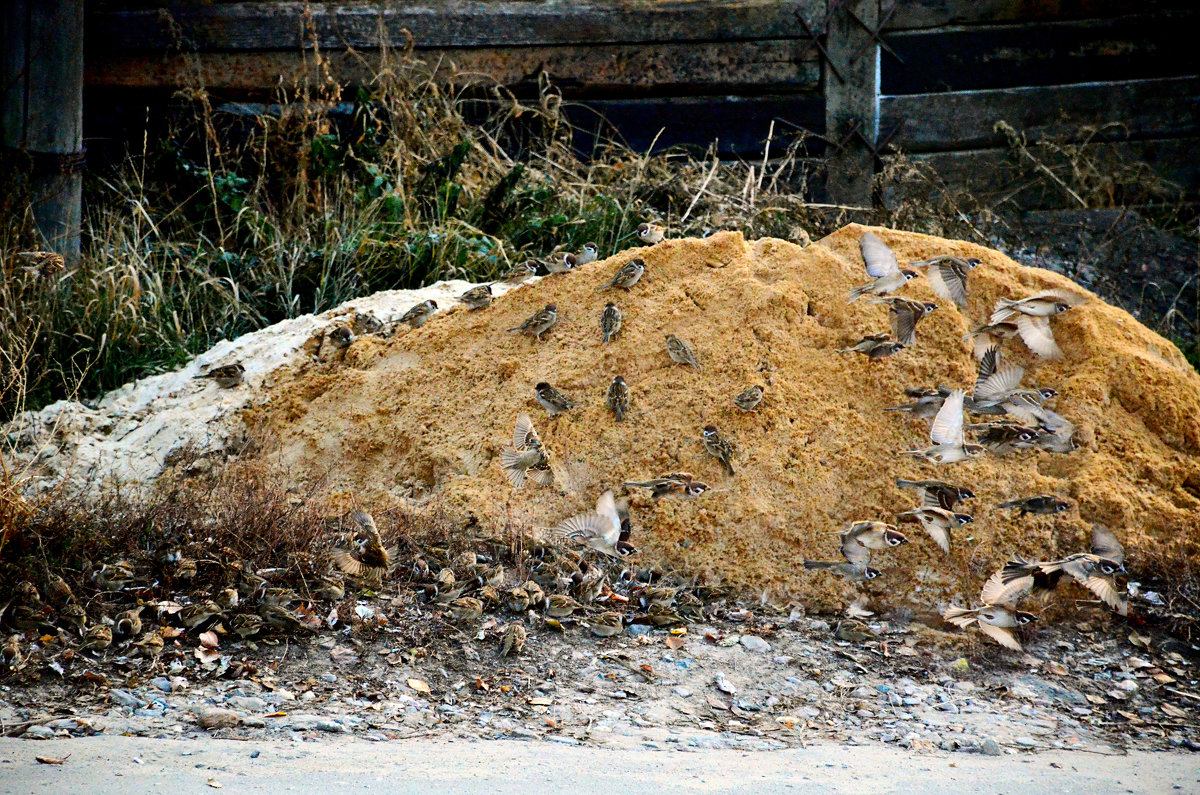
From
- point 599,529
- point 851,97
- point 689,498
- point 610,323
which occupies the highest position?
point 851,97

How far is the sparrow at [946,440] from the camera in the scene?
4430mm

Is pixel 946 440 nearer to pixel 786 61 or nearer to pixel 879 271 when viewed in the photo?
pixel 879 271

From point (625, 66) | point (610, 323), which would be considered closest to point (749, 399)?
point (610, 323)

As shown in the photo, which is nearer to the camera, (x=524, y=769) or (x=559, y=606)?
(x=524, y=769)

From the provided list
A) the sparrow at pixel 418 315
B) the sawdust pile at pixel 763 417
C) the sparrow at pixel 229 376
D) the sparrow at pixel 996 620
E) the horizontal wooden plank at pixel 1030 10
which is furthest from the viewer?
the horizontal wooden plank at pixel 1030 10

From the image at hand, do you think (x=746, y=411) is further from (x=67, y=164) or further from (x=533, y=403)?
(x=67, y=164)

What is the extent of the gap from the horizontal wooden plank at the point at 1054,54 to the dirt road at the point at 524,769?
657 centimetres

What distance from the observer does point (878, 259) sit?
193 inches

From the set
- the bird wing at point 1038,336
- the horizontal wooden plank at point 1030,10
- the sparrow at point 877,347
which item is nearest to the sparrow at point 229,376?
the sparrow at point 877,347

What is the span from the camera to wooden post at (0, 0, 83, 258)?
21.0 feet

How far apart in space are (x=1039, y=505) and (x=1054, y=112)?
5.50 metres

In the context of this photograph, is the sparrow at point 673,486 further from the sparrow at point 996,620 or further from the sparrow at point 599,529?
the sparrow at point 996,620

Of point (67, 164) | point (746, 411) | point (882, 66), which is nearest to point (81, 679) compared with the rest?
point (746, 411)

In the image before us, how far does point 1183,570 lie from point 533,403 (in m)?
2.77
